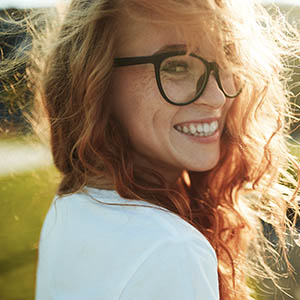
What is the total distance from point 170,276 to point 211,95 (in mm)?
838

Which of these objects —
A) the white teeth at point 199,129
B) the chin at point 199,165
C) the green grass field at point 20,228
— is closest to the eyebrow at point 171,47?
the white teeth at point 199,129

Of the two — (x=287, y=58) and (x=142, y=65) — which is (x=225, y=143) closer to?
(x=287, y=58)

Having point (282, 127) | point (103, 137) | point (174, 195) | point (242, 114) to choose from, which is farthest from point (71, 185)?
point (282, 127)

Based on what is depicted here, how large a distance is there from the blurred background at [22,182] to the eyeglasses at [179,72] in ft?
2.24

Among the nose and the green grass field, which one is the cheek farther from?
the green grass field

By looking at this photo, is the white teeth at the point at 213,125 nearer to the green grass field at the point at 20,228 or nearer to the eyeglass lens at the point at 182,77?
the eyeglass lens at the point at 182,77

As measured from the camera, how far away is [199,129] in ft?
5.93

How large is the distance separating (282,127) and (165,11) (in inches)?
40.8

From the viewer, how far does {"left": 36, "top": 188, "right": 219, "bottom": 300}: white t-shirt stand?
1.19 meters

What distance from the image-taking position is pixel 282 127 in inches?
88.0

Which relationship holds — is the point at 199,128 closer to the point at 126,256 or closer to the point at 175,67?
the point at 175,67

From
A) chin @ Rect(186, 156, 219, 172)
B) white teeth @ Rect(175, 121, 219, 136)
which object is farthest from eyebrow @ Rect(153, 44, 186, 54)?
chin @ Rect(186, 156, 219, 172)

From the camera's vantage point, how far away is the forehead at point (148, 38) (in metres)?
1.63

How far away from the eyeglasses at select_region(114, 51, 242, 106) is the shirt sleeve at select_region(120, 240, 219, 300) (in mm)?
675
